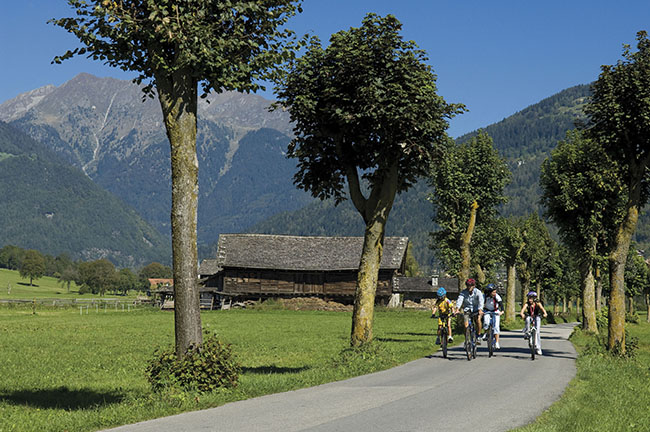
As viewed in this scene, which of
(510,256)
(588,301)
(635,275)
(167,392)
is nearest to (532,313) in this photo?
(167,392)

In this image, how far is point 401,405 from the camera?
12.5m

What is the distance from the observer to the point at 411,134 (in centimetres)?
2094

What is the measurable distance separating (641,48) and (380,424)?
17883 millimetres

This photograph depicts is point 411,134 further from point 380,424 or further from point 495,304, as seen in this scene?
point 380,424

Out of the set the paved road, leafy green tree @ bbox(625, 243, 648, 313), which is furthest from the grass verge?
leafy green tree @ bbox(625, 243, 648, 313)

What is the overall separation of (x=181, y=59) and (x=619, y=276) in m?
16.2

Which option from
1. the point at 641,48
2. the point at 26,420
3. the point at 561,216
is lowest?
the point at 26,420

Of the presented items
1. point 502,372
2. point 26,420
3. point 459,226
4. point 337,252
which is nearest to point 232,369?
point 26,420

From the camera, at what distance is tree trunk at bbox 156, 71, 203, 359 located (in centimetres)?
1351

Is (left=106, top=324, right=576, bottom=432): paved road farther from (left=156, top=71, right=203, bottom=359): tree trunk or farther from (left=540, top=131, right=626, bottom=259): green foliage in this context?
(left=540, top=131, right=626, bottom=259): green foliage

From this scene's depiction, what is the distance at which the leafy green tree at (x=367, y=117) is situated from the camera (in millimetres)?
20562

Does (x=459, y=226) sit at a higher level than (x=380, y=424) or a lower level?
higher

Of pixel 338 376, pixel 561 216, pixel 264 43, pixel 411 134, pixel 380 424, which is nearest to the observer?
pixel 380 424

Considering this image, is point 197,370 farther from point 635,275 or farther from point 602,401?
point 635,275
